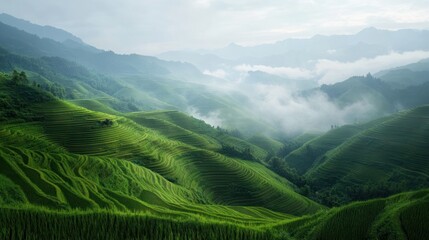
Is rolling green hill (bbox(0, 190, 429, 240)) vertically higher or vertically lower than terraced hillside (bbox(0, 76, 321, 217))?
higher

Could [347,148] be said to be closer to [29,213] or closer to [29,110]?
[29,110]

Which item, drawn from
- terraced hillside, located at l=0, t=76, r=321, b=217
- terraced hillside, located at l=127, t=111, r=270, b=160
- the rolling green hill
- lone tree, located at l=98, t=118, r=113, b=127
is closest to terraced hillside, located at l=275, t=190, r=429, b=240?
the rolling green hill

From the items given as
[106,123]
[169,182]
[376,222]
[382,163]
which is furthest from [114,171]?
[382,163]

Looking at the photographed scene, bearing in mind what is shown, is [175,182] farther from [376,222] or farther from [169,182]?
[376,222]

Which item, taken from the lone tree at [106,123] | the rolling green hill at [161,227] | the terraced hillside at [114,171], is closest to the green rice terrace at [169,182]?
the rolling green hill at [161,227]

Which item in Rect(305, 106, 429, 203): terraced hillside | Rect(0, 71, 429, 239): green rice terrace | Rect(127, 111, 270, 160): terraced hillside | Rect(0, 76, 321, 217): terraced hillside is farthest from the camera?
Rect(127, 111, 270, 160): terraced hillside

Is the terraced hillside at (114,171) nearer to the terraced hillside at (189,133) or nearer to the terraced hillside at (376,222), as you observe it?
the terraced hillside at (376,222)

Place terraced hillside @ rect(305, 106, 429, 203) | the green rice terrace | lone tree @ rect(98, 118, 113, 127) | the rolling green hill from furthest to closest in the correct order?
1. terraced hillside @ rect(305, 106, 429, 203)
2. lone tree @ rect(98, 118, 113, 127)
3. the green rice terrace
4. the rolling green hill

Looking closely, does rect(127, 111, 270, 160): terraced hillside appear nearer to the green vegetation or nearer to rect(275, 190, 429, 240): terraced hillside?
the green vegetation
